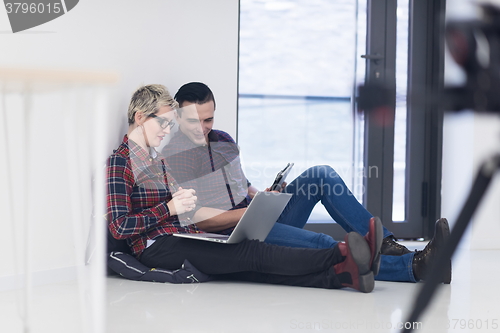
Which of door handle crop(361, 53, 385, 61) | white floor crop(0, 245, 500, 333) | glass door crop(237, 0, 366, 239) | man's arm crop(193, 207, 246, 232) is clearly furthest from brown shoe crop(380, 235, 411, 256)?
door handle crop(361, 53, 385, 61)

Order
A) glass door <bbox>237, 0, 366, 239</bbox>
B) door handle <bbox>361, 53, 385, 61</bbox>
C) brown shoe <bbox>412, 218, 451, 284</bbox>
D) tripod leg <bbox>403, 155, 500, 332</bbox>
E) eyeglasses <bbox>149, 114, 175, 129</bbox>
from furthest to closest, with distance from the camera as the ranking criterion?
door handle <bbox>361, 53, 385, 61</bbox> < glass door <bbox>237, 0, 366, 239</bbox> < eyeglasses <bbox>149, 114, 175, 129</bbox> < brown shoe <bbox>412, 218, 451, 284</bbox> < tripod leg <bbox>403, 155, 500, 332</bbox>

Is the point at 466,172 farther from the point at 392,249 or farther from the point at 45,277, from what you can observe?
the point at 45,277

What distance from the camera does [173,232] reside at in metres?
1.99

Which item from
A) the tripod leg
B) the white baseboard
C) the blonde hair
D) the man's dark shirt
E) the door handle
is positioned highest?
the door handle

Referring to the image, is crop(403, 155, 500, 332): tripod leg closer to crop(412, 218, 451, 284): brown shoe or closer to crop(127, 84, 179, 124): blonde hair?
crop(412, 218, 451, 284): brown shoe

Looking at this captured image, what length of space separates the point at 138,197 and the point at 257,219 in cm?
48

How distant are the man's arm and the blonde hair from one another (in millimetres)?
445

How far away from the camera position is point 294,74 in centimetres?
298

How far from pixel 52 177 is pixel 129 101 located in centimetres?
50

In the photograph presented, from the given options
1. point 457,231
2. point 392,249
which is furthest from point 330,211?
point 457,231

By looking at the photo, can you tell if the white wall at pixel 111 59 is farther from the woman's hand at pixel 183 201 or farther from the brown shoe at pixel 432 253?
the brown shoe at pixel 432 253

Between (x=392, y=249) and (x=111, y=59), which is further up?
(x=111, y=59)

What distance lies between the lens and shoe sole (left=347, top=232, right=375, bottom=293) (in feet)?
5.55

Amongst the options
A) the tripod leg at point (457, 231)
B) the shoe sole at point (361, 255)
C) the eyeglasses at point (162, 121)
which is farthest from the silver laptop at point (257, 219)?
the tripod leg at point (457, 231)
